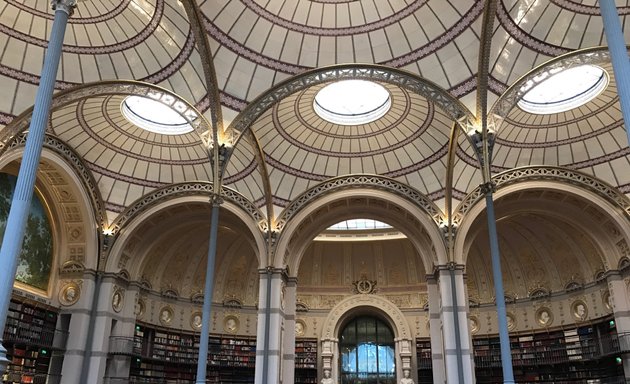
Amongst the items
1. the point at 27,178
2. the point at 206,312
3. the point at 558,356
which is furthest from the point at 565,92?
the point at 27,178

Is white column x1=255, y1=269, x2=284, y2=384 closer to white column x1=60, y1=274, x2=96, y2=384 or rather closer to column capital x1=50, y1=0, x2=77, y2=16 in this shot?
white column x1=60, y1=274, x2=96, y2=384

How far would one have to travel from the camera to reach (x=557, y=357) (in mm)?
21781

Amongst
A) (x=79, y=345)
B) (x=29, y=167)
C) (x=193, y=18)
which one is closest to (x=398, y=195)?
(x=193, y=18)

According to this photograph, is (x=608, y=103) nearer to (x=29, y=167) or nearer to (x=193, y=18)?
(x=193, y=18)

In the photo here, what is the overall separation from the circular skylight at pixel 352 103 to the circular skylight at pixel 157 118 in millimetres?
5558

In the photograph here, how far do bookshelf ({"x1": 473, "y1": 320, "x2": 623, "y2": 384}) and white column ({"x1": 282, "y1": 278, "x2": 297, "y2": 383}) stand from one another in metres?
8.72

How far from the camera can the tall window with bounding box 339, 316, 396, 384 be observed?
84.0 ft

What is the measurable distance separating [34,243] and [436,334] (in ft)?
53.7

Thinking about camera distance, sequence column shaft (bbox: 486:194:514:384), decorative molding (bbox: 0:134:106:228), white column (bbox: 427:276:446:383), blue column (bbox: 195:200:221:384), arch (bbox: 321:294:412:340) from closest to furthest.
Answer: column shaft (bbox: 486:194:514:384), blue column (bbox: 195:200:221:384), decorative molding (bbox: 0:134:106:228), white column (bbox: 427:276:446:383), arch (bbox: 321:294:412:340)

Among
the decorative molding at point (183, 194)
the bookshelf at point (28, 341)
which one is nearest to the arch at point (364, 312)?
the decorative molding at point (183, 194)

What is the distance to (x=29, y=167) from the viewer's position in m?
8.25

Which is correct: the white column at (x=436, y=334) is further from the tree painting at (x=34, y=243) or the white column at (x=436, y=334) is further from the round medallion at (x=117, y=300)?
Answer: the tree painting at (x=34, y=243)

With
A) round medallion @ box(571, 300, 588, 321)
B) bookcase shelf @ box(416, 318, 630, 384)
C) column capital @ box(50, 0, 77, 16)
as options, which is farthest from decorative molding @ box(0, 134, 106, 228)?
round medallion @ box(571, 300, 588, 321)

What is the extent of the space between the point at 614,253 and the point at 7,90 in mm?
23046
